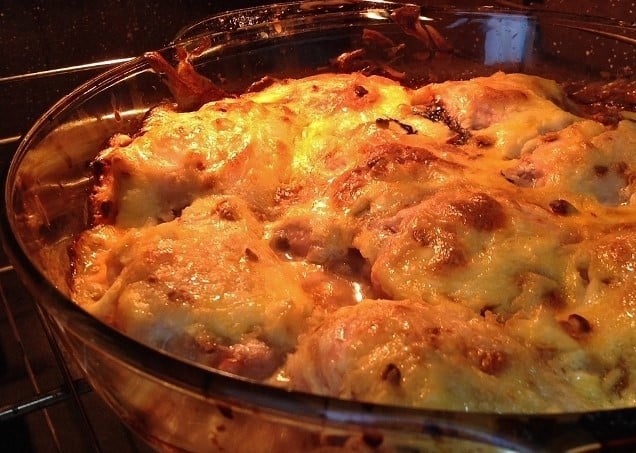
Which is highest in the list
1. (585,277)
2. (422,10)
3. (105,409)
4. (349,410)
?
(422,10)

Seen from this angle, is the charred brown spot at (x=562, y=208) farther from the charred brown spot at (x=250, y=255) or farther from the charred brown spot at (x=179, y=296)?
the charred brown spot at (x=179, y=296)

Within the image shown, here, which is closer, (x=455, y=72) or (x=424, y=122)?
(x=424, y=122)

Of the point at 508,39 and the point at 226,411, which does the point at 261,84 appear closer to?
the point at 508,39

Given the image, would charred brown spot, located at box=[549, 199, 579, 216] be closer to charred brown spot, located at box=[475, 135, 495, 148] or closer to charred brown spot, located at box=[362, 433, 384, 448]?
charred brown spot, located at box=[475, 135, 495, 148]

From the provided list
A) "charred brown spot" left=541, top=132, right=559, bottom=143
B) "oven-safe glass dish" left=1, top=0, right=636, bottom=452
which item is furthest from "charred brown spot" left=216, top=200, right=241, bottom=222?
"charred brown spot" left=541, top=132, right=559, bottom=143

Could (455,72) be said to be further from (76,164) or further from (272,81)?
(76,164)

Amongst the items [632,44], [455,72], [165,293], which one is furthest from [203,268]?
[632,44]
